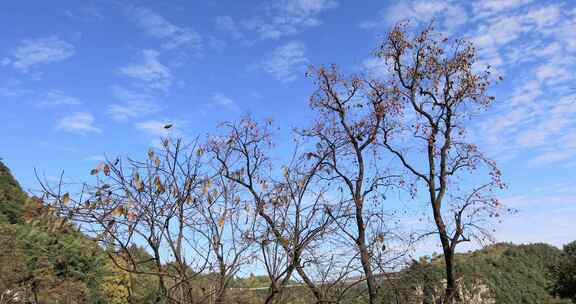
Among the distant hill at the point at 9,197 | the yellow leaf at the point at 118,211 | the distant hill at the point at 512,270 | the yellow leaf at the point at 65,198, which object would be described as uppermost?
the distant hill at the point at 9,197

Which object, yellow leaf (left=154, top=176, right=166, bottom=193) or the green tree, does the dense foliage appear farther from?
yellow leaf (left=154, top=176, right=166, bottom=193)

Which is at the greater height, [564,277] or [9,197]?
[9,197]

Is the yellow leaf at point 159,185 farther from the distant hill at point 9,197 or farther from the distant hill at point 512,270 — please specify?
the distant hill at point 9,197

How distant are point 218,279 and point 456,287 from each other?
8609mm

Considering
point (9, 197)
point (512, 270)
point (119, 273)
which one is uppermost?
point (9, 197)

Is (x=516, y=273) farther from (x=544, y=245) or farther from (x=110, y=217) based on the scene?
(x=110, y=217)

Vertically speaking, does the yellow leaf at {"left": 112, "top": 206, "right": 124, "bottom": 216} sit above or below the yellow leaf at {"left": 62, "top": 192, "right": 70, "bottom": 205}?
below

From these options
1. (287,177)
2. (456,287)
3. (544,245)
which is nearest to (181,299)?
(287,177)

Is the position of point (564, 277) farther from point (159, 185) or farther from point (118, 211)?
point (118, 211)

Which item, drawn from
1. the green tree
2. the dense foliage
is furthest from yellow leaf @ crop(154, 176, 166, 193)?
the green tree

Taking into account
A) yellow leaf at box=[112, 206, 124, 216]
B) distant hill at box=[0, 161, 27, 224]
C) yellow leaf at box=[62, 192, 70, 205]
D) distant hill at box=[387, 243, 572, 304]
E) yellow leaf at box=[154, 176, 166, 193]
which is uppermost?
distant hill at box=[0, 161, 27, 224]

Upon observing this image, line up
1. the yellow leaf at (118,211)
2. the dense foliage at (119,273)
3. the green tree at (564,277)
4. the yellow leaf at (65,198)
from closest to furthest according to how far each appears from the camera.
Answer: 1. the yellow leaf at (65,198)
2. the yellow leaf at (118,211)
3. the dense foliage at (119,273)
4. the green tree at (564,277)

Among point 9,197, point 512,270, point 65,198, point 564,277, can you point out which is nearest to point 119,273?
point 65,198

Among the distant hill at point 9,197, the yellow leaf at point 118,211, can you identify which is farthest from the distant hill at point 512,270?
the distant hill at point 9,197
